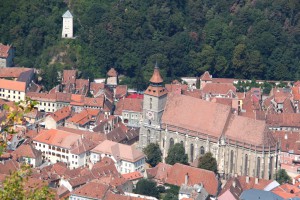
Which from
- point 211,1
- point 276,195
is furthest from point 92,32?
point 276,195

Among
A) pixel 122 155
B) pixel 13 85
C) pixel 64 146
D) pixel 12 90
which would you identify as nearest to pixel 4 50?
pixel 13 85

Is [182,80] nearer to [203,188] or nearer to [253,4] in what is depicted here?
[253,4]

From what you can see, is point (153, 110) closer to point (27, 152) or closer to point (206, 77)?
point (27, 152)

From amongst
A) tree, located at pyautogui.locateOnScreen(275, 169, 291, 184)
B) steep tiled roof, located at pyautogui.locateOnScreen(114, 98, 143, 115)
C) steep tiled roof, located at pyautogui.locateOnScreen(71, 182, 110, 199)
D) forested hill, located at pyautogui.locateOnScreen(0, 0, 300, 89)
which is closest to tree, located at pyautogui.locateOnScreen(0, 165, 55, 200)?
steep tiled roof, located at pyautogui.locateOnScreen(71, 182, 110, 199)

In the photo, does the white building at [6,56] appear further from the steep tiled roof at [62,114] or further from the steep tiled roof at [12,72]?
the steep tiled roof at [62,114]

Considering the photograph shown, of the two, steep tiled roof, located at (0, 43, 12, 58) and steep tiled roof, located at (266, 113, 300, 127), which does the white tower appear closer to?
steep tiled roof, located at (0, 43, 12, 58)

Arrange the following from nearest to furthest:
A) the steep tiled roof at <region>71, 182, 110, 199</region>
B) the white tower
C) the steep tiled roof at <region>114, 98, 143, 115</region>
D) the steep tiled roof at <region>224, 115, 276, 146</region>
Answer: the steep tiled roof at <region>71, 182, 110, 199</region> < the steep tiled roof at <region>224, 115, 276, 146</region> < the steep tiled roof at <region>114, 98, 143, 115</region> < the white tower
